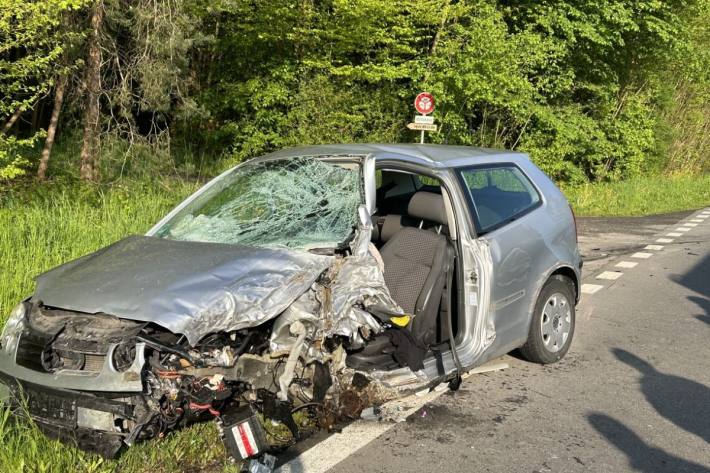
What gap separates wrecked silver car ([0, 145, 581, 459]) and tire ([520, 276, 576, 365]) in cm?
2

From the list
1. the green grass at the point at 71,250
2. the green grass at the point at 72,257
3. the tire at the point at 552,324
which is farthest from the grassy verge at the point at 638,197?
the tire at the point at 552,324

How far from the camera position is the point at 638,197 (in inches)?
802

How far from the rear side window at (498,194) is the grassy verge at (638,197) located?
41.8 feet

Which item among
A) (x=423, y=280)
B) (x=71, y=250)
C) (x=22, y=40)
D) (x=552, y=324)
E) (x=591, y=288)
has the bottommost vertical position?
(x=591, y=288)

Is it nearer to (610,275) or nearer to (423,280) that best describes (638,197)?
(610,275)

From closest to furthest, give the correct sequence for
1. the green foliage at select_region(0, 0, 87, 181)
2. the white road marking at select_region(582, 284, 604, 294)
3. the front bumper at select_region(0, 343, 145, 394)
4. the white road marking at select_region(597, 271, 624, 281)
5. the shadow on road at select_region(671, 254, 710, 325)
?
the front bumper at select_region(0, 343, 145, 394) < the shadow on road at select_region(671, 254, 710, 325) < the green foliage at select_region(0, 0, 87, 181) < the white road marking at select_region(582, 284, 604, 294) < the white road marking at select_region(597, 271, 624, 281)

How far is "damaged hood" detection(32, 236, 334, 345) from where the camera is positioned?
10.8ft

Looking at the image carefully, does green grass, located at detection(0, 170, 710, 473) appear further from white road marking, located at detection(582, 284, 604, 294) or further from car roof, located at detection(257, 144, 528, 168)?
white road marking, located at detection(582, 284, 604, 294)

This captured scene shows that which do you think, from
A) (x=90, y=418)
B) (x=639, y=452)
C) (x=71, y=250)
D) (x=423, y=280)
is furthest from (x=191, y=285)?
(x=71, y=250)

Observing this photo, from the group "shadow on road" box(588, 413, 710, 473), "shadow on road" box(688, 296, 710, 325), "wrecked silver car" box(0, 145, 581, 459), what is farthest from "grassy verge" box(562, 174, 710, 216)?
"shadow on road" box(588, 413, 710, 473)

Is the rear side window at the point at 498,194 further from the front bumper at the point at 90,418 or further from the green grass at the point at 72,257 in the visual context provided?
the front bumper at the point at 90,418

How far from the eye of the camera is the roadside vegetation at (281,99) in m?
7.61

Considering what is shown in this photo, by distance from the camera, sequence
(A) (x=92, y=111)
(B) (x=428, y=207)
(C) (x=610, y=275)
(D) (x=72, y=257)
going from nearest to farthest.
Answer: (B) (x=428, y=207) → (D) (x=72, y=257) → (C) (x=610, y=275) → (A) (x=92, y=111)

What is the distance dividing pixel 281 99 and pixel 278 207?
567 inches
